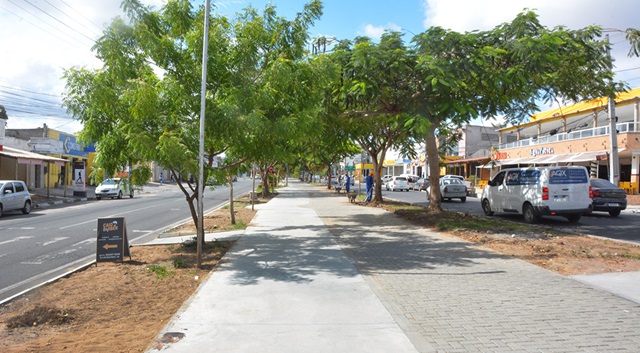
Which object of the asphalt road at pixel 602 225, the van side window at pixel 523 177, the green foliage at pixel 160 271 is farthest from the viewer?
the van side window at pixel 523 177

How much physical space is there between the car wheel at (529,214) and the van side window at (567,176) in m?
1.19

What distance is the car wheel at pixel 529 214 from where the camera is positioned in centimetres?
1471

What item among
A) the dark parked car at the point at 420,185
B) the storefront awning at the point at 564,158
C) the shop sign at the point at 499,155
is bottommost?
the dark parked car at the point at 420,185

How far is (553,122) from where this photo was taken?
132 ft

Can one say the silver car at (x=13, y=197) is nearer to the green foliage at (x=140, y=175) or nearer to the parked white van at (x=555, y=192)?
the green foliage at (x=140, y=175)

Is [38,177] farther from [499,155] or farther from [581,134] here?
[581,134]

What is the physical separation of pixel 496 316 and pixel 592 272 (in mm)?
3358

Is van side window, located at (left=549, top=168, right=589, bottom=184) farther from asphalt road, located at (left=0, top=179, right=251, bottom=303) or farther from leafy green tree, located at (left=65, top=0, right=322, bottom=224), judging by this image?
asphalt road, located at (left=0, top=179, right=251, bottom=303)

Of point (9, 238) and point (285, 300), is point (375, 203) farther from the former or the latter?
point (285, 300)

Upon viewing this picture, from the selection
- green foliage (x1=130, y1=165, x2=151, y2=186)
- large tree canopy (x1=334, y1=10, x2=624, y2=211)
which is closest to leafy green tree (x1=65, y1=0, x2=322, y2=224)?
green foliage (x1=130, y1=165, x2=151, y2=186)

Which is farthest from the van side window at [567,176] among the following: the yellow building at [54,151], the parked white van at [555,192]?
the yellow building at [54,151]

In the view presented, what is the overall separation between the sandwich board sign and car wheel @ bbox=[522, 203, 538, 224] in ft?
39.7

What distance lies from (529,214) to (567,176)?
1.69m

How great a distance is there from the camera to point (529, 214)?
588 inches
